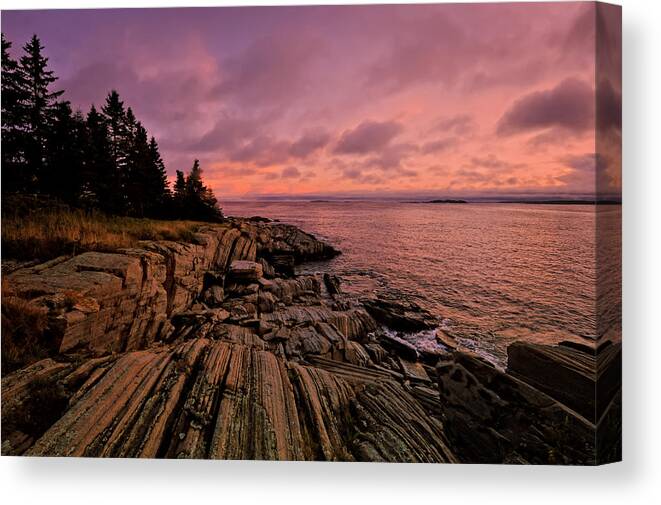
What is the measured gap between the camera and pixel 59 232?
416cm

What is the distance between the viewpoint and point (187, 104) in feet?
13.9

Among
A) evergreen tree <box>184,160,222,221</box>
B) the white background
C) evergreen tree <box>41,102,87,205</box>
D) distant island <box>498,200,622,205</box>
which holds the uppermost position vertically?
evergreen tree <box>41,102,87,205</box>

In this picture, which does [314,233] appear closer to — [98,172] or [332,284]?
[332,284]

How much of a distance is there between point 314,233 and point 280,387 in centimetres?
185

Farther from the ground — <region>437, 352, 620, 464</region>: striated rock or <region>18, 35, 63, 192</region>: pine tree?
<region>18, 35, 63, 192</region>: pine tree

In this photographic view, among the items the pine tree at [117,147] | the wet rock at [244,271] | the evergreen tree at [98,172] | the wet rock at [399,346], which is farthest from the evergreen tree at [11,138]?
the wet rock at [399,346]

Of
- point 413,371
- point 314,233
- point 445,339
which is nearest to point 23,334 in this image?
point 314,233

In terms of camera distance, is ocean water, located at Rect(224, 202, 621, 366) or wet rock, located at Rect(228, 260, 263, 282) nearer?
ocean water, located at Rect(224, 202, 621, 366)

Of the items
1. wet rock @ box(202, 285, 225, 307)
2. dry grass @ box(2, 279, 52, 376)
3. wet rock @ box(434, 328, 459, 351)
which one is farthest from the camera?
wet rock @ box(202, 285, 225, 307)

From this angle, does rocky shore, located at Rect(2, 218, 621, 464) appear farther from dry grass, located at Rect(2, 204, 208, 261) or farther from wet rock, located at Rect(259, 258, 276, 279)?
wet rock, located at Rect(259, 258, 276, 279)

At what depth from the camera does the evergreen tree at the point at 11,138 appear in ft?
13.6

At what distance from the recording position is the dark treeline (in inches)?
163

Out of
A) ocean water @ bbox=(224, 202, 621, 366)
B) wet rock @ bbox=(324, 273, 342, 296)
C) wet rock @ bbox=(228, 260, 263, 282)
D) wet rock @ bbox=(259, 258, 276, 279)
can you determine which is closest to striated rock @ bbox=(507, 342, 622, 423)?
ocean water @ bbox=(224, 202, 621, 366)

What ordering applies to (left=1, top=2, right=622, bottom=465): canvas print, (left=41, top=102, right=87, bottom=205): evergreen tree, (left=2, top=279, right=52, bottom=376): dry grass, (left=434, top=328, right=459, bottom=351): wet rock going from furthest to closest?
1. (left=41, top=102, right=87, bottom=205): evergreen tree
2. (left=434, top=328, right=459, bottom=351): wet rock
3. (left=2, top=279, right=52, bottom=376): dry grass
4. (left=1, top=2, right=622, bottom=465): canvas print
